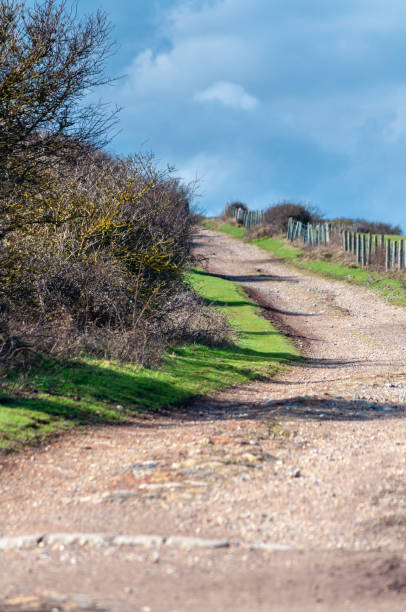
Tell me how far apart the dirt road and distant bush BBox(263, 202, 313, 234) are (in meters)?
39.8

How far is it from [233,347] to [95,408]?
7.78 metres

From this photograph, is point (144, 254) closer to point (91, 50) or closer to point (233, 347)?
point (233, 347)

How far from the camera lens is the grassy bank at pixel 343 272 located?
28859 mm

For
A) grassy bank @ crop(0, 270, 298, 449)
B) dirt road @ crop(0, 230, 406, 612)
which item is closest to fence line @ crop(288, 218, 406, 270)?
grassy bank @ crop(0, 270, 298, 449)

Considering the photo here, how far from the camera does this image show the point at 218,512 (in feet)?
19.3

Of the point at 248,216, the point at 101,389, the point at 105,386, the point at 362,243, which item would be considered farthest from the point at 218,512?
the point at 248,216

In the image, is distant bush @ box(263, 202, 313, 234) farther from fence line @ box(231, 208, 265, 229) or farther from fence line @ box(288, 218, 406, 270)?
fence line @ box(288, 218, 406, 270)

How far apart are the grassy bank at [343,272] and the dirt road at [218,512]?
1857 centimetres

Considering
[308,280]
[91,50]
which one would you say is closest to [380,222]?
[308,280]

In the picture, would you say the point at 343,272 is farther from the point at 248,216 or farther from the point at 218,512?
the point at 218,512

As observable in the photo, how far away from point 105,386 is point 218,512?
5.05 meters

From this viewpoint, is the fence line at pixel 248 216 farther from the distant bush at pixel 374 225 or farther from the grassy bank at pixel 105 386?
the grassy bank at pixel 105 386

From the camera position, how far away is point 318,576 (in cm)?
459

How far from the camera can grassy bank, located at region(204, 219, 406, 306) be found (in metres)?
28.9
